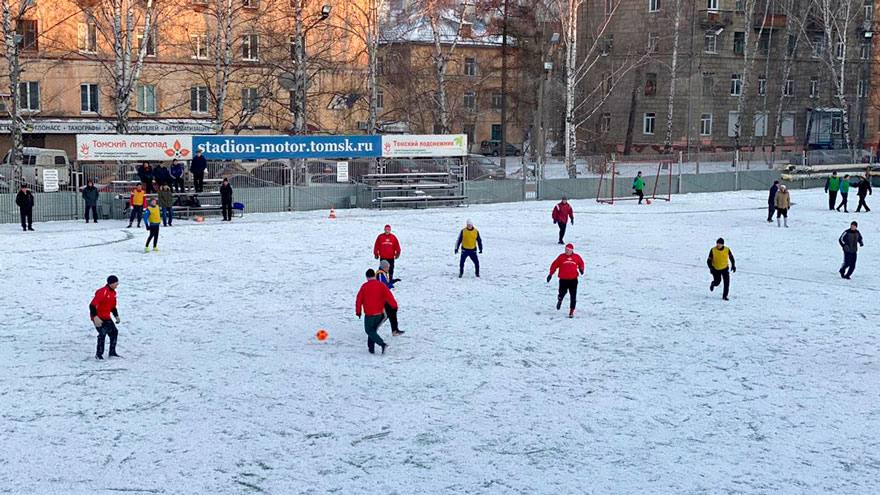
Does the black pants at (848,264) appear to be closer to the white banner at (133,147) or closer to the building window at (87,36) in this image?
the white banner at (133,147)

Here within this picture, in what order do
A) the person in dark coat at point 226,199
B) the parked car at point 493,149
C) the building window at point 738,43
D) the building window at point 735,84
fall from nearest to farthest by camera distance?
the person in dark coat at point 226,199 < the building window at point 738,43 < the building window at point 735,84 < the parked car at point 493,149

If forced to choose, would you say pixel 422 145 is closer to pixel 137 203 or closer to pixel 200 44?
pixel 137 203

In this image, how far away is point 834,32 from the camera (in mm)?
68562

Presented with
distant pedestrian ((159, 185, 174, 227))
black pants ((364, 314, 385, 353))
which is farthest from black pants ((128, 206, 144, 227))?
black pants ((364, 314, 385, 353))

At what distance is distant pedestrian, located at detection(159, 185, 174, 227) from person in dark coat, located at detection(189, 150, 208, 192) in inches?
94.3

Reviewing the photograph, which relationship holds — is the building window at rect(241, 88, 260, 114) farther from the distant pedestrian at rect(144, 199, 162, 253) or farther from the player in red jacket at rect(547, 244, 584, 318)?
the player in red jacket at rect(547, 244, 584, 318)

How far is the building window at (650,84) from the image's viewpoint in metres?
64.3

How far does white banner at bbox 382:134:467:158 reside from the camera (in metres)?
38.7

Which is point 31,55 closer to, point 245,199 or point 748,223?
point 245,199

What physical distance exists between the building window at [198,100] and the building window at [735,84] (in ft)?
114

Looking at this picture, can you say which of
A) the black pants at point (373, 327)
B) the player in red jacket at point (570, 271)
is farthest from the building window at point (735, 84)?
the black pants at point (373, 327)

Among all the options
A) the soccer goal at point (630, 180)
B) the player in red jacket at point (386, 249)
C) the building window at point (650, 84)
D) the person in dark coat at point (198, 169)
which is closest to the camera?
the player in red jacket at point (386, 249)

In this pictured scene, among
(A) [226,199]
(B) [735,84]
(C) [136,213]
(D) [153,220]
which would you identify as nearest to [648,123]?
(B) [735,84]

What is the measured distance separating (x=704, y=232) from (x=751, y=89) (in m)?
39.2
